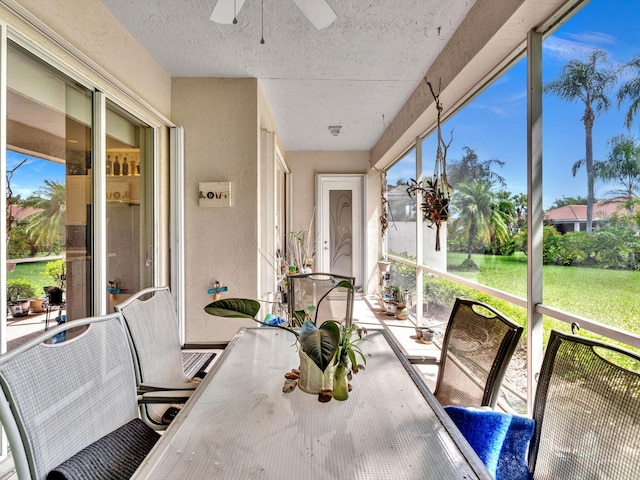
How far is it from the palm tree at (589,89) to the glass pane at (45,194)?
8.74 ft

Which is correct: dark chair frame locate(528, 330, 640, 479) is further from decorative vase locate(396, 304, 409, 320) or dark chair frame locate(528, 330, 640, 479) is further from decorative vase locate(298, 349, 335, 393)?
decorative vase locate(396, 304, 409, 320)

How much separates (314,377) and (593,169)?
61.9 inches

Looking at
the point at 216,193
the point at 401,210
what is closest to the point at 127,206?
the point at 216,193

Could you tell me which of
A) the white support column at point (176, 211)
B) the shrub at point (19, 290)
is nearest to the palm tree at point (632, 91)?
the shrub at point (19, 290)

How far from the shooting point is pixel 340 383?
1.09 m

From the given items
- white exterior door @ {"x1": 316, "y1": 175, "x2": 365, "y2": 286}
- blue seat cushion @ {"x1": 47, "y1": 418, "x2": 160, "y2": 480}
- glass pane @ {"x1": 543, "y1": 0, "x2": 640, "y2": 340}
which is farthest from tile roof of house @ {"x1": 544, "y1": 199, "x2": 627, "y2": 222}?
white exterior door @ {"x1": 316, "y1": 175, "x2": 365, "y2": 286}

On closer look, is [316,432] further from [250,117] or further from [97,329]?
[250,117]

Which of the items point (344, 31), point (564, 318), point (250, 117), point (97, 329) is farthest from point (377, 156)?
point (97, 329)

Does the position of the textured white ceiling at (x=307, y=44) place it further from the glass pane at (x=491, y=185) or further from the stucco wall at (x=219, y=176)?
the glass pane at (x=491, y=185)

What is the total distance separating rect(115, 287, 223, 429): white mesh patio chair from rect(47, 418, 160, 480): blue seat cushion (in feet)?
0.59

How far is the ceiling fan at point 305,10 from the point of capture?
1.55 metres

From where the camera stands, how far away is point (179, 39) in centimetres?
241

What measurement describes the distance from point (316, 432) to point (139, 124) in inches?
108

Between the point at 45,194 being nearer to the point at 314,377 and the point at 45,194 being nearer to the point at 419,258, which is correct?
the point at 314,377
